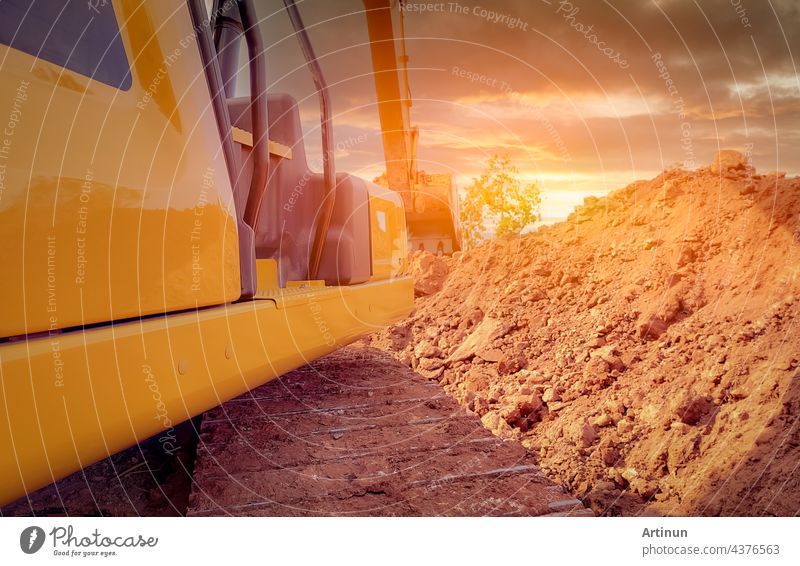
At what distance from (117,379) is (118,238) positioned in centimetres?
36

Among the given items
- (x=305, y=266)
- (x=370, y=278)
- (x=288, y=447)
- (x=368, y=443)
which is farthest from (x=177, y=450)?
(x=370, y=278)

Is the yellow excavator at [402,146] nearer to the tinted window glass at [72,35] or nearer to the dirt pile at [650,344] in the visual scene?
the dirt pile at [650,344]

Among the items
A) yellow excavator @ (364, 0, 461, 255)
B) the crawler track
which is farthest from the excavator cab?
yellow excavator @ (364, 0, 461, 255)

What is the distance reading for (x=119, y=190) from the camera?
5.38ft

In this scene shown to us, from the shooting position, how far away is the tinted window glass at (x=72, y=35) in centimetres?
154

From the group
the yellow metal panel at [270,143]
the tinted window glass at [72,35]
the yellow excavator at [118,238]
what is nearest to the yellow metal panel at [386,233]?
the yellow metal panel at [270,143]

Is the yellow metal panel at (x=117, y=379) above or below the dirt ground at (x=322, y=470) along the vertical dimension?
above

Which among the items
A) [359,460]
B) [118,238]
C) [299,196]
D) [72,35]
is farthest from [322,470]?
[72,35]

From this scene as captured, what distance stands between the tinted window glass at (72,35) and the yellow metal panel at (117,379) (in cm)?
70

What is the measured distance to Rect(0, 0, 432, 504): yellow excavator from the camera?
1396mm

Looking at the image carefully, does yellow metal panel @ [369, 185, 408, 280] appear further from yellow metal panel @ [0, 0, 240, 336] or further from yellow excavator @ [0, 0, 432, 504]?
yellow metal panel @ [0, 0, 240, 336]

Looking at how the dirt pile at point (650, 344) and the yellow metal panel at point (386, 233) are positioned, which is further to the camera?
the yellow metal panel at point (386, 233)

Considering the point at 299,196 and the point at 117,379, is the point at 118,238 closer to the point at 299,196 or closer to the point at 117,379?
the point at 117,379

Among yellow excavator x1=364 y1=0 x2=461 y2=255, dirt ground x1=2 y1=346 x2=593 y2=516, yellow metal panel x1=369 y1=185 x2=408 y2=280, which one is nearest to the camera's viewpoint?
dirt ground x1=2 y1=346 x2=593 y2=516
